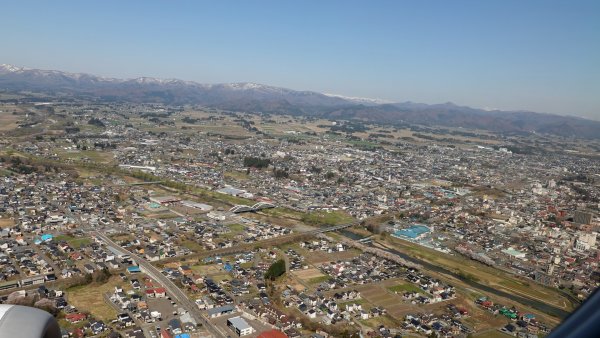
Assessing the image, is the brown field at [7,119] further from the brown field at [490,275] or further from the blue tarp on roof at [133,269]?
the brown field at [490,275]

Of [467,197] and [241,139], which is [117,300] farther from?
[241,139]

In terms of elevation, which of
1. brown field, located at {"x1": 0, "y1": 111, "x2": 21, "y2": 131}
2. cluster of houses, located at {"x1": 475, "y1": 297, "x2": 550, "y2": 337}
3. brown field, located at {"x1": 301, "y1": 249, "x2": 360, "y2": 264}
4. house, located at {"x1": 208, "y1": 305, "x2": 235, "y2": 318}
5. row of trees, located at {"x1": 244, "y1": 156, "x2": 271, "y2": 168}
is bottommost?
brown field, located at {"x1": 0, "y1": 111, "x2": 21, "y2": 131}

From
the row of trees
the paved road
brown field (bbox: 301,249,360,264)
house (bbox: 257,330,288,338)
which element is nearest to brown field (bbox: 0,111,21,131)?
the row of trees

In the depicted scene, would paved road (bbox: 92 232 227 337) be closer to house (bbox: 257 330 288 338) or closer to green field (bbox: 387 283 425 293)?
house (bbox: 257 330 288 338)

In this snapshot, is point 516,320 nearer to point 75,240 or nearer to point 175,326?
point 175,326

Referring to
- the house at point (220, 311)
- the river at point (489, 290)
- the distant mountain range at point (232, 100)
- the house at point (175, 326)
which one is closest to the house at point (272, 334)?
the house at point (220, 311)

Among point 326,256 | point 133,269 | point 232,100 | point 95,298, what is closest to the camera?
point 95,298

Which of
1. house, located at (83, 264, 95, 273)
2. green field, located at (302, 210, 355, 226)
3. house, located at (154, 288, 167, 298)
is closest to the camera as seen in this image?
house, located at (154, 288, 167, 298)

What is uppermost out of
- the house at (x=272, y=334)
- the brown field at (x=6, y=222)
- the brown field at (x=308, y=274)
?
the house at (x=272, y=334)

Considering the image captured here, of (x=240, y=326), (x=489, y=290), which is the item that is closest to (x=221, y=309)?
(x=240, y=326)
